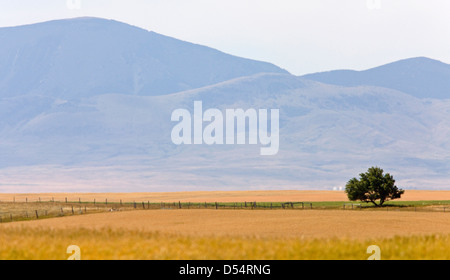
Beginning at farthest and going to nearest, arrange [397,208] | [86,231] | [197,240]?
[397,208]
[86,231]
[197,240]

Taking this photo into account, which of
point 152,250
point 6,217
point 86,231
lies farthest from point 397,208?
point 152,250

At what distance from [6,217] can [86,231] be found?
59.2 meters

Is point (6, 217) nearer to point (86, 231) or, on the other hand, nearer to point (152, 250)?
point (86, 231)

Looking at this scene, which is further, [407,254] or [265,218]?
[265,218]

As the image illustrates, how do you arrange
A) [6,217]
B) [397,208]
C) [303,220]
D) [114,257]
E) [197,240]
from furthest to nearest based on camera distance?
[397,208] → [6,217] → [303,220] → [197,240] → [114,257]

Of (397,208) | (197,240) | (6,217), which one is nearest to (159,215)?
(6,217)

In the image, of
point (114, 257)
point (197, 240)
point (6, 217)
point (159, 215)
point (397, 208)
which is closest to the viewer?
point (114, 257)

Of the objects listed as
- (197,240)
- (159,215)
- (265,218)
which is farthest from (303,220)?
(197,240)

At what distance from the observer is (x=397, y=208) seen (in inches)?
4427
